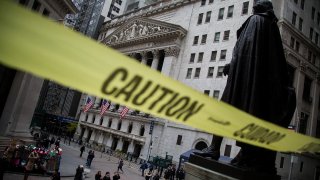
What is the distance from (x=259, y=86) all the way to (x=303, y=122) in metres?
42.9

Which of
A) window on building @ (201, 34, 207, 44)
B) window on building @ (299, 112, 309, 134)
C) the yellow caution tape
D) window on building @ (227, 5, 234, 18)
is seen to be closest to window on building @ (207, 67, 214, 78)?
window on building @ (201, 34, 207, 44)

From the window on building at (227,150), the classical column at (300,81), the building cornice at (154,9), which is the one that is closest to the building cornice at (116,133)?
the window on building at (227,150)

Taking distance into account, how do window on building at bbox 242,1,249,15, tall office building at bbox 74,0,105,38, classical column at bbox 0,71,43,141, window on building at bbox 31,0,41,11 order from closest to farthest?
classical column at bbox 0,71,43,141 < window on building at bbox 31,0,41,11 < window on building at bbox 242,1,249,15 < tall office building at bbox 74,0,105,38

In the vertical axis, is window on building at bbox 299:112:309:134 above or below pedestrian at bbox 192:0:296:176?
above

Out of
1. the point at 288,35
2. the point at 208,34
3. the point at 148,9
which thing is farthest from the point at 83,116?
the point at 288,35

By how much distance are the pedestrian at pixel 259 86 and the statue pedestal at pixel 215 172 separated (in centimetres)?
20

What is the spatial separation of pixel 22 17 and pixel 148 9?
202 ft

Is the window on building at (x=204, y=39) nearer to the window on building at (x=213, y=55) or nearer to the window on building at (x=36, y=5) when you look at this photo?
the window on building at (x=213, y=55)

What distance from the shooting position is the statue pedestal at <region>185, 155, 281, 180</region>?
14.4 ft

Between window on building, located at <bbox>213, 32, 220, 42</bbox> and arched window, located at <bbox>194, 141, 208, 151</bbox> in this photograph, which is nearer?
arched window, located at <bbox>194, 141, 208, 151</bbox>

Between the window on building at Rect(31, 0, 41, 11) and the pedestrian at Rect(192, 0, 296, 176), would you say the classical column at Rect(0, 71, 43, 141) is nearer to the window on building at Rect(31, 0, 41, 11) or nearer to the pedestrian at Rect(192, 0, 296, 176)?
the window on building at Rect(31, 0, 41, 11)

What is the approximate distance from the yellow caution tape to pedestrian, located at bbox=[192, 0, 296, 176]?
1.29m

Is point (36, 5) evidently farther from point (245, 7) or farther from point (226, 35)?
point (245, 7)

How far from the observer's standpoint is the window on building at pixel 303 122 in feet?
138
